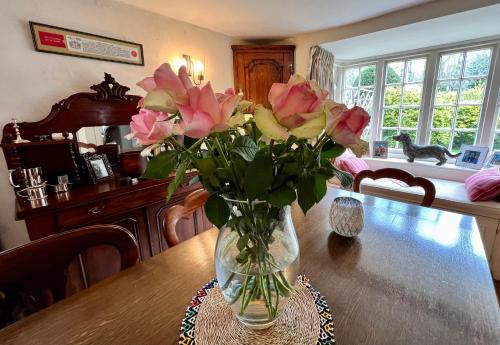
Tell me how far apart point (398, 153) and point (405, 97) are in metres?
0.69

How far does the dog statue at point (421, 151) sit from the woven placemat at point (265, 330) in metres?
2.77

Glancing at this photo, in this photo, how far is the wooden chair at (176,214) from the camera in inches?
35.7

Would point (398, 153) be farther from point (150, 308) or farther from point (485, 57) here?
point (150, 308)

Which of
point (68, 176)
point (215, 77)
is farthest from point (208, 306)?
point (215, 77)

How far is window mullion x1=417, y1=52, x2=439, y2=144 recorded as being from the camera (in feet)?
8.60

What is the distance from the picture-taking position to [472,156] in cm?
245

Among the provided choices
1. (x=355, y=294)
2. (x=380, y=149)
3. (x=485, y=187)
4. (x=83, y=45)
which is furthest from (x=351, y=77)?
(x=355, y=294)

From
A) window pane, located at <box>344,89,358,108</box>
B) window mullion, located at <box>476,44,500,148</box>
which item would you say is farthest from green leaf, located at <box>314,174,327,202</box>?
window pane, located at <box>344,89,358,108</box>

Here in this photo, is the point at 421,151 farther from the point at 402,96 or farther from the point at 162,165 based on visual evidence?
the point at 162,165

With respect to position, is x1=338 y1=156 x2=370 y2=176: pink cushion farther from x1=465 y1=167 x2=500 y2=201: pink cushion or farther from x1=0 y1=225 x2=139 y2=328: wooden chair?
x1=0 y1=225 x2=139 y2=328: wooden chair

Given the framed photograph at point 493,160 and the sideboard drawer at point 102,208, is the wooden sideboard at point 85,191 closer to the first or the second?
the sideboard drawer at point 102,208

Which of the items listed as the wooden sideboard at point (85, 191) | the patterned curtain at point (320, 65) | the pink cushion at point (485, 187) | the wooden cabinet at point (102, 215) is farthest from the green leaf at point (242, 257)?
the patterned curtain at point (320, 65)

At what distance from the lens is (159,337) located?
0.50m

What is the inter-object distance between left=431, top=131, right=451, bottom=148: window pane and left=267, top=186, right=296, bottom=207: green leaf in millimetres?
3193
